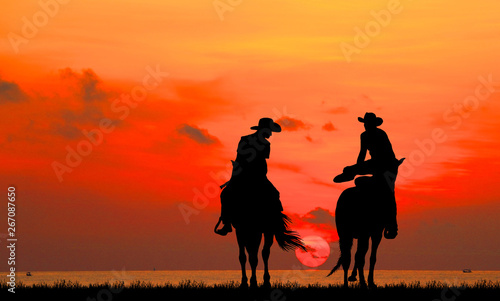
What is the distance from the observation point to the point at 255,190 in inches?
607

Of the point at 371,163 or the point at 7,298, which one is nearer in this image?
the point at 7,298

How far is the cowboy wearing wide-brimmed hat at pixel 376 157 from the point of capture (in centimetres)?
1552

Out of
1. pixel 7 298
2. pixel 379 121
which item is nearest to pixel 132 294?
pixel 7 298

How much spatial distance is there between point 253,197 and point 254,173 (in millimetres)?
523

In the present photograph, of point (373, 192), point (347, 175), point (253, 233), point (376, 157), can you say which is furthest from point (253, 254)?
point (376, 157)

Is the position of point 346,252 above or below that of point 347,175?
below

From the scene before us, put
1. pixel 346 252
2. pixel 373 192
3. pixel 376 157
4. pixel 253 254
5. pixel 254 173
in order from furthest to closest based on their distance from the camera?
pixel 346 252, pixel 373 192, pixel 376 157, pixel 254 173, pixel 253 254

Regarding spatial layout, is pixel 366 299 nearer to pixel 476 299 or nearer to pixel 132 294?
pixel 476 299

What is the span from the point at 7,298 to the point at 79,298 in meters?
1.39

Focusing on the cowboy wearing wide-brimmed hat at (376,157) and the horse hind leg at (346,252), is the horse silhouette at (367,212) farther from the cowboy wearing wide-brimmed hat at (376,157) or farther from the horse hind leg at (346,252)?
the horse hind leg at (346,252)

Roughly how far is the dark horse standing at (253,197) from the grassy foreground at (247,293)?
63 cm

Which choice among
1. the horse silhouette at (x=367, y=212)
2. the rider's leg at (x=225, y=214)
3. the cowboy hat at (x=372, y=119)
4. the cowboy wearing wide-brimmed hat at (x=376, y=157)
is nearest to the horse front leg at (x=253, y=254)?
the rider's leg at (x=225, y=214)

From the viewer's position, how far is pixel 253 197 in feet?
50.6

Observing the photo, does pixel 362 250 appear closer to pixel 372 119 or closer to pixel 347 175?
pixel 347 175
